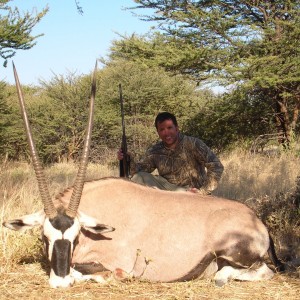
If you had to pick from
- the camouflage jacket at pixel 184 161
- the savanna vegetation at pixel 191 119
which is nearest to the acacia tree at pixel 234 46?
the savanna vegetation at pixel 191 119

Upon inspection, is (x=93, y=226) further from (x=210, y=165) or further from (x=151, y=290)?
(x=210, y=165)

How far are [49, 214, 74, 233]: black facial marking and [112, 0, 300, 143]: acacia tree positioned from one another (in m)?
6.88

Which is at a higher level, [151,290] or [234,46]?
[234,46]

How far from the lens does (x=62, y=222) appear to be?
10.9ft

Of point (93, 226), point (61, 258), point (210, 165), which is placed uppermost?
point (210, 165)

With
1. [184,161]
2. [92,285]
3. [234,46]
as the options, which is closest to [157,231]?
[92,285]

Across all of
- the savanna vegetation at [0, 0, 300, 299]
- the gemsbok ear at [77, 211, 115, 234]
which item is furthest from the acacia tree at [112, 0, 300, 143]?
the gemsbok ear at [77, 211, 115, 234]

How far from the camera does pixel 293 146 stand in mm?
10219

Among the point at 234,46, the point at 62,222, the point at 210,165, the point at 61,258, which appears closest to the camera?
the point at 61,258

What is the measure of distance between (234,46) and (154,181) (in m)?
6.67

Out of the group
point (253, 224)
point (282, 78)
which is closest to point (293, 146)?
point (282, 78)

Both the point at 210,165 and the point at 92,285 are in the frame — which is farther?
the point at 210,165

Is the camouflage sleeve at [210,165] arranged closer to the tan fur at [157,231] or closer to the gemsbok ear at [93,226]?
the tan fur at [157,231]

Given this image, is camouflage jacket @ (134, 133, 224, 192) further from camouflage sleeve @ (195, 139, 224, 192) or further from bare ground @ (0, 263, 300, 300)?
bare ground @ (0, 263, 300, 300)
